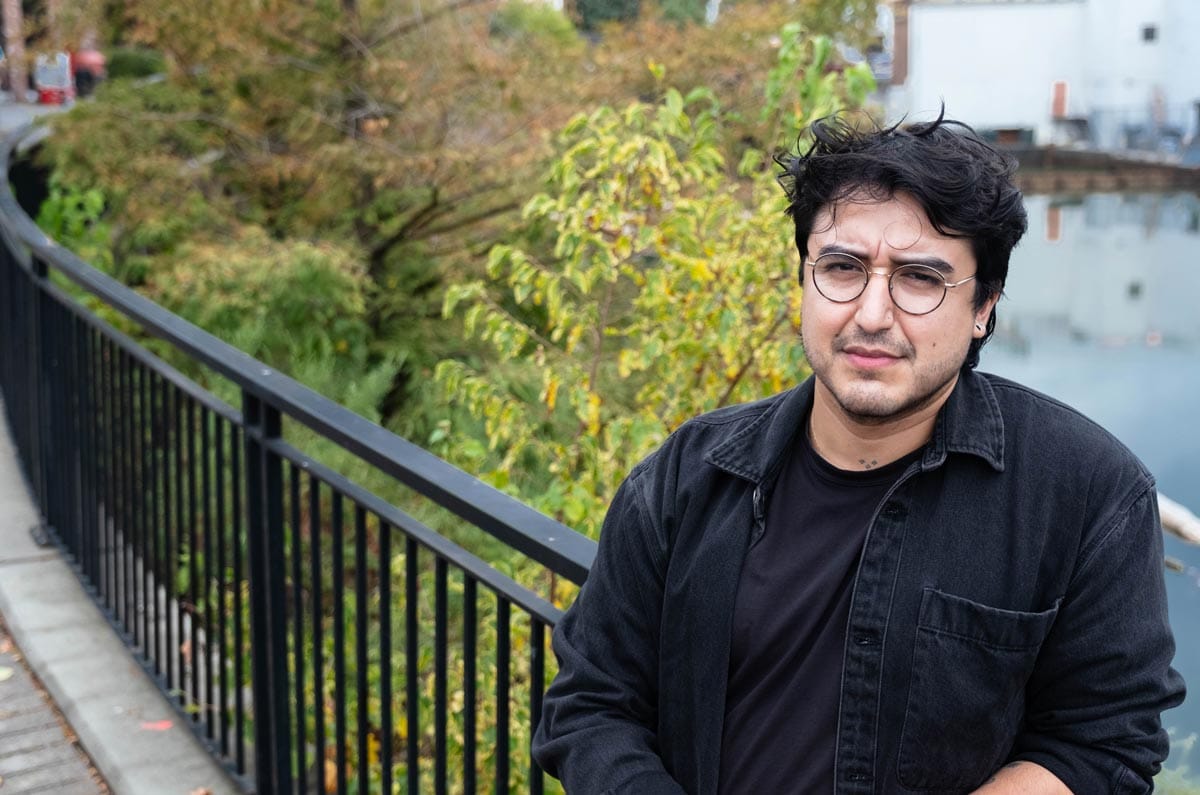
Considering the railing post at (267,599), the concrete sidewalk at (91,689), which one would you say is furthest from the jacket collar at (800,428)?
the concrete sidewalk at (91,689)

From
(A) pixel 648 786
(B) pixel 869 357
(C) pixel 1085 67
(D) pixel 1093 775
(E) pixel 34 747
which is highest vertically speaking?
(C) pixel 1085 67

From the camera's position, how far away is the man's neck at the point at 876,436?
1.53 metres

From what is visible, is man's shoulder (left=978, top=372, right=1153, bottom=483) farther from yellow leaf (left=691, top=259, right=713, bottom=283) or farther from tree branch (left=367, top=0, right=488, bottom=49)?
tree branch (left=367, top=0, right=488, bottom=49)

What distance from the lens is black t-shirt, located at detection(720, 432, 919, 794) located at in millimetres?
1499

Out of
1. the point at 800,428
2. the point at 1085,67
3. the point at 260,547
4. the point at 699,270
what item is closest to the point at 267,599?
the point at 260,547

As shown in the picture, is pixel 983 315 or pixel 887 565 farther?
pixel 983 315

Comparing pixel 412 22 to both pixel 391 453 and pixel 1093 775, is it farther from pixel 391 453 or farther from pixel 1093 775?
pixel 1093 775

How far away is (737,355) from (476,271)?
5.24m

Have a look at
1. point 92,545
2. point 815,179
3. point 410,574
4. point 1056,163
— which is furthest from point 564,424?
point 1056,163

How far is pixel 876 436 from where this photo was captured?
153 centimetres

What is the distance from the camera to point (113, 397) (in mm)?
4047

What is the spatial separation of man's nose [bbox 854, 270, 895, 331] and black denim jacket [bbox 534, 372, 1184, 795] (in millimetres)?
122

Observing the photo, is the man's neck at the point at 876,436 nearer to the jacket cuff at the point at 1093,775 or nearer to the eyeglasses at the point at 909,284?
the eyeglasses at the point at 909,284

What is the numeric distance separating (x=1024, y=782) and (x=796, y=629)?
0.28 meters
